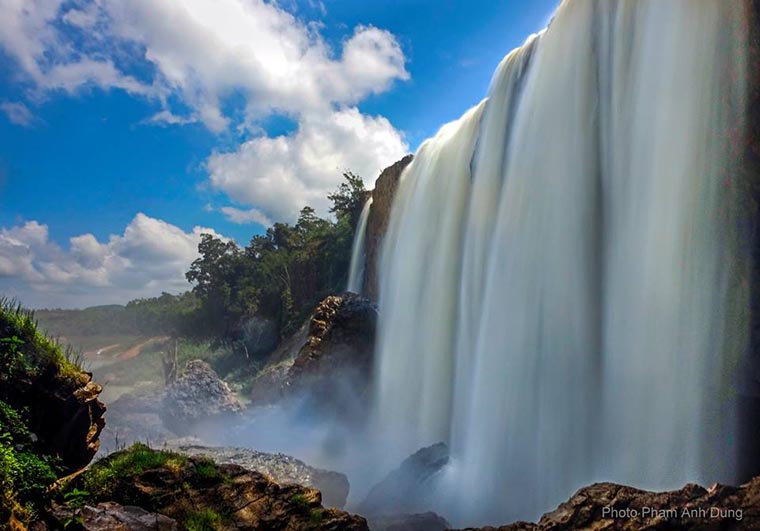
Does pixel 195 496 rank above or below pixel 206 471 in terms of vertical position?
Answer: below

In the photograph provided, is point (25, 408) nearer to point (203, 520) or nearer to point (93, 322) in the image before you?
point (203, 520)

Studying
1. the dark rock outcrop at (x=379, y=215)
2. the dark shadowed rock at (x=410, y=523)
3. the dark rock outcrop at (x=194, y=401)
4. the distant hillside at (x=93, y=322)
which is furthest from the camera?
the distant hillside at (x=93, y=322)

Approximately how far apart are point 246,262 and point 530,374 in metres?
43.2

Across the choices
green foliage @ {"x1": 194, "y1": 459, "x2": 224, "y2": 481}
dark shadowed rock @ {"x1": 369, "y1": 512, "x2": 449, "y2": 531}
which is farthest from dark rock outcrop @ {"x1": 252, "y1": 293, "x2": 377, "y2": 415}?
Result: green foliage @ {"x1": 194, "y1": 459, "x2": 224, "y2": 481}

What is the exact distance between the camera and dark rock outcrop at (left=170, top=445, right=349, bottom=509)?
11219 millimetres

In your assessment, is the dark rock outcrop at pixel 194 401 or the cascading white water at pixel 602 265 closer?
the cascading white water at pixel 602 265

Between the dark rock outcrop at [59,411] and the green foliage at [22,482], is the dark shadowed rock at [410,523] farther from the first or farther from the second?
the green foliage at [22,482]

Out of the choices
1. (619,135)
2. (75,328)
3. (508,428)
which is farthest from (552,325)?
(75,328)

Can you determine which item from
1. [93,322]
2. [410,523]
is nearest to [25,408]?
[410,523]

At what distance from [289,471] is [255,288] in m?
35.7

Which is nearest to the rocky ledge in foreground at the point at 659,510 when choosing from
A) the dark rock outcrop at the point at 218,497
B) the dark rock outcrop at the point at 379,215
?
the dark rock outcrop at the point at 218,497

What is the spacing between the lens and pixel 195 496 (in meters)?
6.30

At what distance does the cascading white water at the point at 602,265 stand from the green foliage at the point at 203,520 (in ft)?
21.2

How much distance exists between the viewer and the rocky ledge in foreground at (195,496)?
592 centimetres
